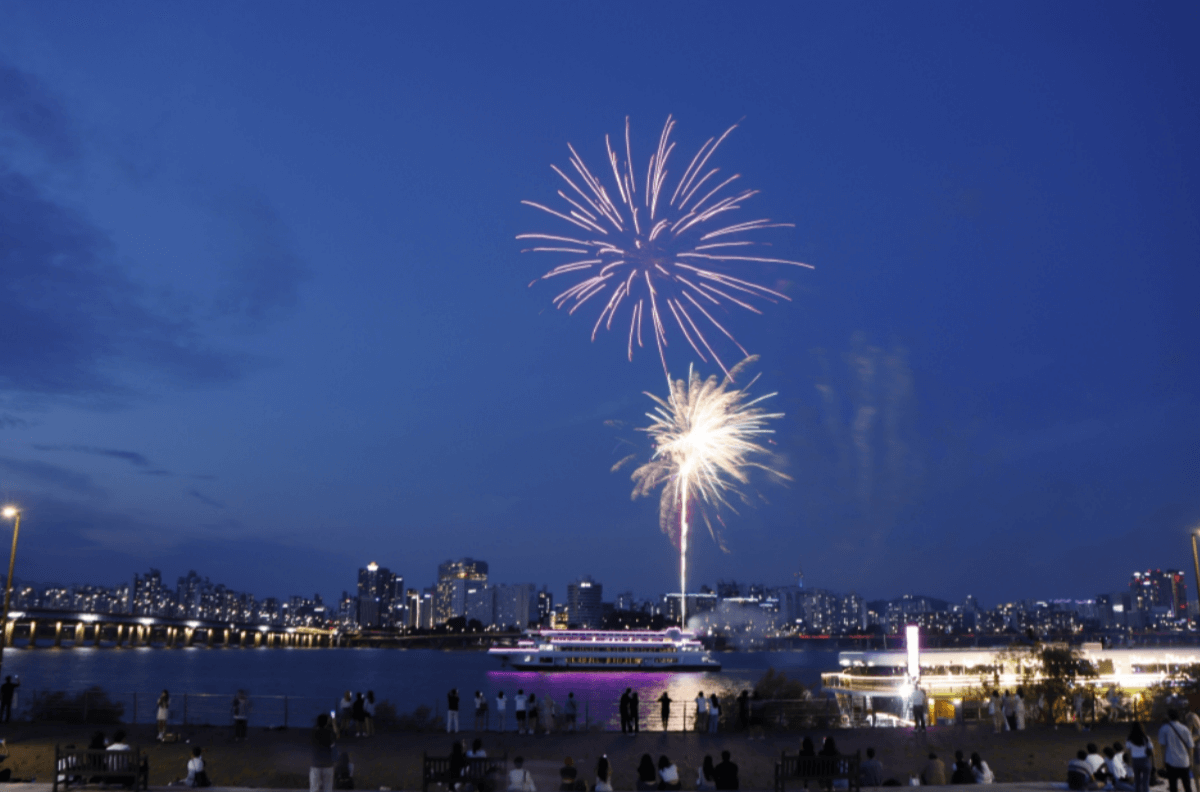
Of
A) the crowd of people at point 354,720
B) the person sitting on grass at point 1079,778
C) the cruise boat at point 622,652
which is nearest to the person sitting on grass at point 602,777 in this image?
the person sitting on grass at point 1079,778

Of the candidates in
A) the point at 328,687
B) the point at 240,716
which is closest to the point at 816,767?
the point at 240,716

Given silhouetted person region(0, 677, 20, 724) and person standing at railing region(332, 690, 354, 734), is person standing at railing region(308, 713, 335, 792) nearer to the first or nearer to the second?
person standing at railing region(332, 690, 354, 734)

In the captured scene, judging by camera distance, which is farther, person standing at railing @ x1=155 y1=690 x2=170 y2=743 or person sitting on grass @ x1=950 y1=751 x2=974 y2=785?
person standing at railing @ x1=155 y1=690 x2=170 y2=743

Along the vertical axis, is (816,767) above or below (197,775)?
above

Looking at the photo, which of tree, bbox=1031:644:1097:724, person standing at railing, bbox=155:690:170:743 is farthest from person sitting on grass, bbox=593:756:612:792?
tree, bbox=1031:644:1097:724

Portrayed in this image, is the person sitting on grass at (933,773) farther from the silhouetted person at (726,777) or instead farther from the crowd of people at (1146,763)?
the silhouetted person at (726,777)

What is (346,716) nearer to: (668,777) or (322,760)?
(322,760)
